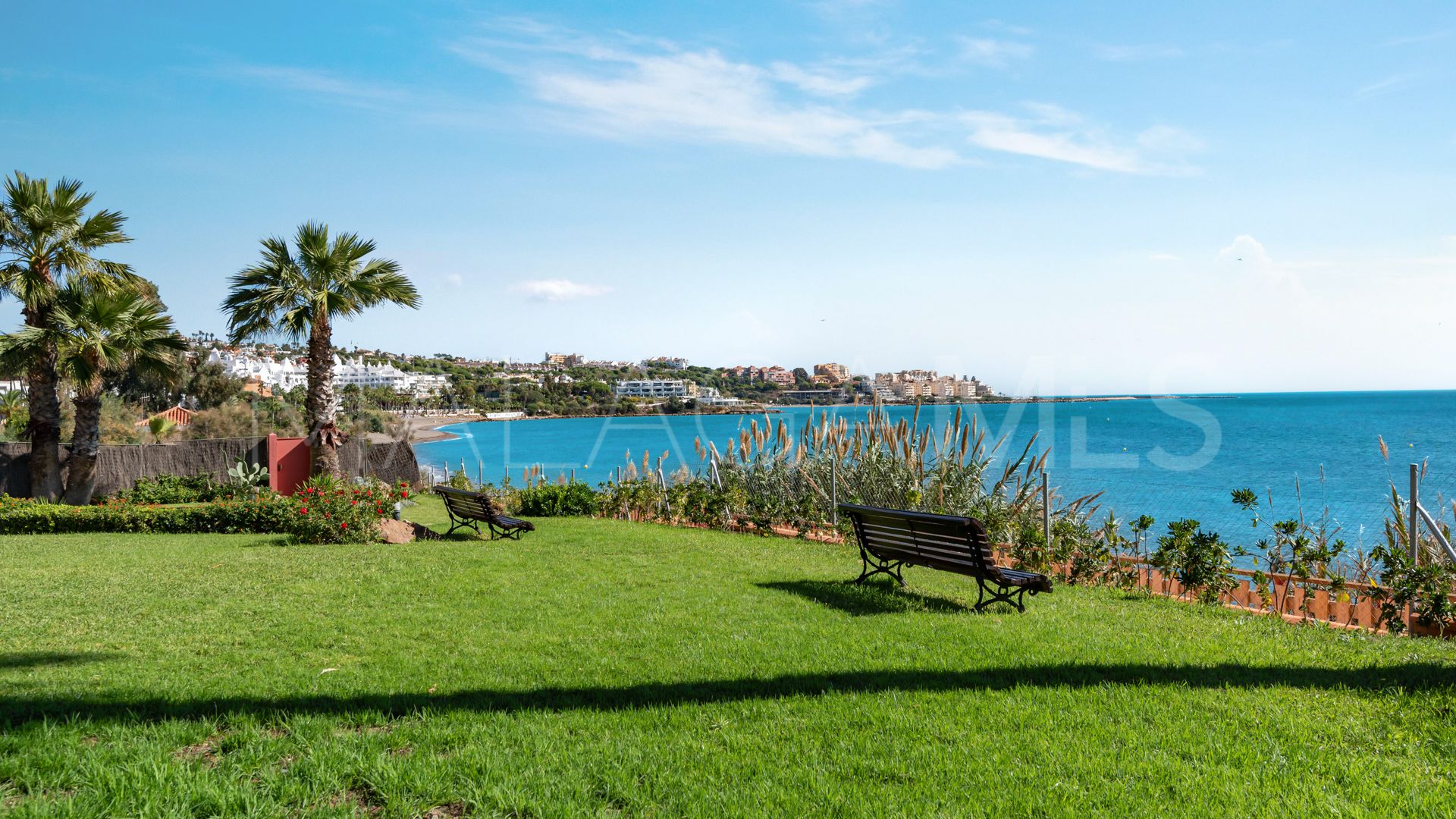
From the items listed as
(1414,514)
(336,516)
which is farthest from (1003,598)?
(336,516)

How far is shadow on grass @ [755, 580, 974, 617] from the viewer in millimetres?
6176

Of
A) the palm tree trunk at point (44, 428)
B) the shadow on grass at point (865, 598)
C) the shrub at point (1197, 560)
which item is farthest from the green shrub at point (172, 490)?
the shrub at point (1197, 560)

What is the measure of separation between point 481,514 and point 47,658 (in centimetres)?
629

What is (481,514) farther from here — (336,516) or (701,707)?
(701,707)

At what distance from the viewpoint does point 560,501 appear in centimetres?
1432

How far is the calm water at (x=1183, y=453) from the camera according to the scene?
884 inches

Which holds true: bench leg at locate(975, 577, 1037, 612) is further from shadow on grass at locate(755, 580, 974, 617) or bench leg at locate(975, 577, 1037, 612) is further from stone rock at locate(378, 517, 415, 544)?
stone rock at locate(378, 517, 415, 544)

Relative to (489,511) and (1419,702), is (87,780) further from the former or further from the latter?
(489,511)

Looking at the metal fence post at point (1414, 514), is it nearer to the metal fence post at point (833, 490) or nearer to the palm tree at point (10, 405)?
the metal fence post at point (833, 490)

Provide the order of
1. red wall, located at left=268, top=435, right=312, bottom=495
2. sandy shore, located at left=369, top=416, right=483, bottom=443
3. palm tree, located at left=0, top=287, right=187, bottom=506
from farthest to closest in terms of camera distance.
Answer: sandy shore, located at left=369, top=416, right=483, bottom=443 → red wall, located at left=268, top=435, right=312, bottom=495 → palm tree, located at left=0, top=287, right=187, bottom=506

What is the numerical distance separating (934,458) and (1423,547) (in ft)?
17.4

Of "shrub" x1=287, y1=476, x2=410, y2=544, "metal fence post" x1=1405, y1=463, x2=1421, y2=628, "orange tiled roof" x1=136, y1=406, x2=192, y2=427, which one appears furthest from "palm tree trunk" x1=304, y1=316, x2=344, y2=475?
"orange tiled roof" x1=136, y1=406, x2=192, y2=427

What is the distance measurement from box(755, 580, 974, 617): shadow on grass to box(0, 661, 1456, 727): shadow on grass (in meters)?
1.65

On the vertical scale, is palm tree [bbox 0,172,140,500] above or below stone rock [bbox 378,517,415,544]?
above
